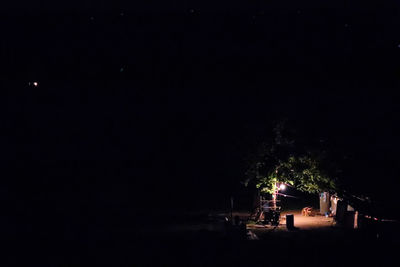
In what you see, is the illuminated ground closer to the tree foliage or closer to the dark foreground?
the tree foliage

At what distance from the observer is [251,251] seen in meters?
17.1

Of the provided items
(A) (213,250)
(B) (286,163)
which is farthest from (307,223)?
(A) (213,250)

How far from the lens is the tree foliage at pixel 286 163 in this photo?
26.6 metres

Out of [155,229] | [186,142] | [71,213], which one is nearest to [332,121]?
[155,229]

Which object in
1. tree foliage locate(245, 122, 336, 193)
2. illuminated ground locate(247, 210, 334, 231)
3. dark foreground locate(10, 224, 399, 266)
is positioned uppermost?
tree foliage locate(245, 122, 336, 193)

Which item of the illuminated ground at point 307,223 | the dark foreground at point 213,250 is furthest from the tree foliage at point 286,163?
the dark foreground at point 213,250

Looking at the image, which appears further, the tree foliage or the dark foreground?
the tree foliage

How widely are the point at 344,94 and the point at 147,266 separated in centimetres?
2351

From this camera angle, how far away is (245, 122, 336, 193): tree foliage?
2659 cm

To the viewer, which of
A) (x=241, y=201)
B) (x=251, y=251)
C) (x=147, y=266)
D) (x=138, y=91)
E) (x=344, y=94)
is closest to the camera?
(x=147, y=266)

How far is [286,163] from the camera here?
88.3 ft

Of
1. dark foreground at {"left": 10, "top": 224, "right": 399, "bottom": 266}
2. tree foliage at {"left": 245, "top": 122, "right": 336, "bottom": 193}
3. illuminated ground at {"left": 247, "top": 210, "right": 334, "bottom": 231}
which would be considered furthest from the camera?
tree foliage at {"left": 245, "top": 122, "right": 336, "bottom": 193}

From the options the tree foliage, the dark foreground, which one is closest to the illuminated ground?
the tree foliage

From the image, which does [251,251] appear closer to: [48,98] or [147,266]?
[147,266]
